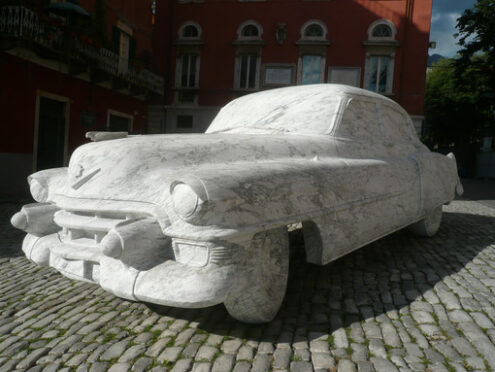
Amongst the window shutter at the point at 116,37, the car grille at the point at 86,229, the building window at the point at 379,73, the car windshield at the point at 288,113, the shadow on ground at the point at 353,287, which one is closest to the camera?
the car grille at the point at 86,229

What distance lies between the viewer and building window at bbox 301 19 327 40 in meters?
17.4

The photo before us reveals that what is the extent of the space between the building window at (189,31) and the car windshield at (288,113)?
16.3m

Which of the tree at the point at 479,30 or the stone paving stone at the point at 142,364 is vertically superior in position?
the tree at the point at 479,30

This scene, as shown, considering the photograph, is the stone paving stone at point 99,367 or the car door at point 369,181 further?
the car door at point 369,181

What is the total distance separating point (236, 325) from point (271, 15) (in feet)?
58.8

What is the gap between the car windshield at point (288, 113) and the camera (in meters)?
3.23

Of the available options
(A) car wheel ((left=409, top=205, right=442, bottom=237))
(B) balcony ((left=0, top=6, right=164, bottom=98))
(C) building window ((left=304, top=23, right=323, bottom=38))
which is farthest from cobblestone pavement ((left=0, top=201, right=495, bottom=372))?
(C) building window ((left=304, top=23, right=323, bottom=38))

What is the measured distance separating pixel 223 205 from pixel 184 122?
17579 millimetres

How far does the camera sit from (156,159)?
7.69 ft

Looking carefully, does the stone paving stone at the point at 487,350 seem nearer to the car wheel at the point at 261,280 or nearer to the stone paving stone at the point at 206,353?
the car wheel at the point at 261,280

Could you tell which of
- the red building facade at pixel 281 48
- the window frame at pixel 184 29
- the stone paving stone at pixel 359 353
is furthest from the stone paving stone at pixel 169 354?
the window frame at pixel 184 29

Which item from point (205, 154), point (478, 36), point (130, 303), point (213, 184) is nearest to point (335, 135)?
point (205, 154)

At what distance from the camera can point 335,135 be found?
3.16 meters

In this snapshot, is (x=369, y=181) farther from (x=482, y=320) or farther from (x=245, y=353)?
(x=245, y=353)
